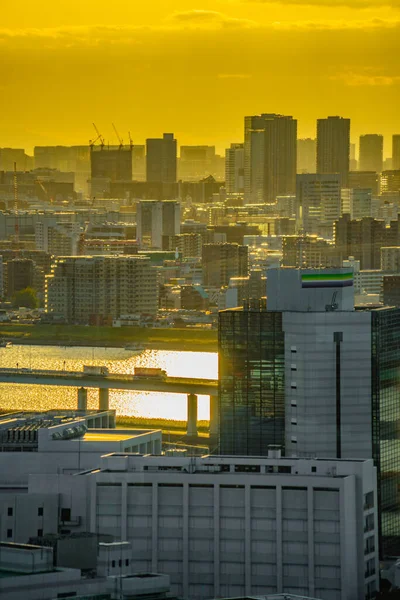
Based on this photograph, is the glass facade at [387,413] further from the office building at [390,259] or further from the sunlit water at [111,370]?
the office building at [390,259]

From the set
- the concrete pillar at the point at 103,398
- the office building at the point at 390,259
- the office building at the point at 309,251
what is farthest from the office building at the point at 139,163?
the concrete pillar at the point at 103,398

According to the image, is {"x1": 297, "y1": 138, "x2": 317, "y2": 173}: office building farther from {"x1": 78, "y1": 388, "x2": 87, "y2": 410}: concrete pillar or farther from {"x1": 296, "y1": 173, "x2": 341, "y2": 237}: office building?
{"x1": 78, "y1": 388, "x2": 87, "y2": 410}: concrete pillar

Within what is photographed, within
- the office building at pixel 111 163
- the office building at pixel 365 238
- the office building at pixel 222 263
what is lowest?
the office building at pixel 222 263

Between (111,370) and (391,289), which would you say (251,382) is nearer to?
(111,370)

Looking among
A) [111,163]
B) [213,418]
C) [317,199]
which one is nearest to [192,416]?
[213,418]

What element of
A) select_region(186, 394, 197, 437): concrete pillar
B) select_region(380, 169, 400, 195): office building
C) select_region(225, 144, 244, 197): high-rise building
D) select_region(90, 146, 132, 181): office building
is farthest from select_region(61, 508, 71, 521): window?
select_region(90, 146, 132, 181): office building

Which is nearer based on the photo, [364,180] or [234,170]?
[364,180]

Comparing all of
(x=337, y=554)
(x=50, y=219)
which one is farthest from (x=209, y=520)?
(x=50, y=219)

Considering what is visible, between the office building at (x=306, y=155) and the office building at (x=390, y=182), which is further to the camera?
the office building at (x=306, y=155)
